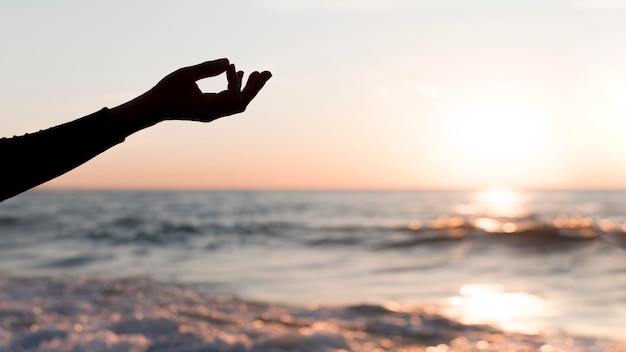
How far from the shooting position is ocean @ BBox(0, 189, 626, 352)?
24.0ft

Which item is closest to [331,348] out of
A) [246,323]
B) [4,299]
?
[246,323]

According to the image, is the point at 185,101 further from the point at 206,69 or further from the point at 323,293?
the point at 323,293

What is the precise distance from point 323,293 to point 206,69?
33.2 ft

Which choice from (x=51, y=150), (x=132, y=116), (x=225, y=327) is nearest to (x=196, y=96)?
(x=132, y=116)

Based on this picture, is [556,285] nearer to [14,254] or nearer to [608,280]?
[608,280]

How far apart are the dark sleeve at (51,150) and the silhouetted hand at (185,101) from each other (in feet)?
0.14

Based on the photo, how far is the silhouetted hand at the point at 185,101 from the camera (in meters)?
1.43

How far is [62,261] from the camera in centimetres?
1667

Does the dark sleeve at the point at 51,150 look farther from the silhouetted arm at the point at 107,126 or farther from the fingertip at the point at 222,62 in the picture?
the fingertip at the point at 222,62

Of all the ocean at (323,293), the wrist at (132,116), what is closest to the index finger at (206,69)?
the wrist at (132,116)

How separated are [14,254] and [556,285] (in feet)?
45.2

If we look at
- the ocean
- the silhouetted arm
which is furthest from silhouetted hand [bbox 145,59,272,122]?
the ocean

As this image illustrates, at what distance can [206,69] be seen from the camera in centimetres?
144

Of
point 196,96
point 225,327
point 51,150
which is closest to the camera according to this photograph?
point 51,150
